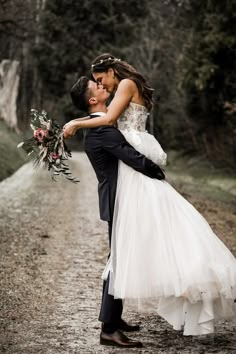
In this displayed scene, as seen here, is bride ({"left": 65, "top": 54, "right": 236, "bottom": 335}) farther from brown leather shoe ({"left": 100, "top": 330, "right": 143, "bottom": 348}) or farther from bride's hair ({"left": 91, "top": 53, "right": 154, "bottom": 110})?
brown leather shoe ({"left": 100, "top": 330, "right": 143, "bottom": 348})

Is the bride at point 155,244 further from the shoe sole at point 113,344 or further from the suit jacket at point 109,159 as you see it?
the shoe sole at point 113,344

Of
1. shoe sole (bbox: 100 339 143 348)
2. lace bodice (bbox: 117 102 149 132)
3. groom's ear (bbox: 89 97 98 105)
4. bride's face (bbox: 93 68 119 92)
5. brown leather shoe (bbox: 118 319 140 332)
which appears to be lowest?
brown leather shoe (bbox: 118 319 140 332)

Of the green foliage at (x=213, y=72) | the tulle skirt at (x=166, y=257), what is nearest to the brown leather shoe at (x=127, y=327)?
the tulle skirt at (x=166, y=257)

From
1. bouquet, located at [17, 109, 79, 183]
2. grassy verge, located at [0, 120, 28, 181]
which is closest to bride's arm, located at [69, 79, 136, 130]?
bouquet, located at [17, 109, 79, 183]

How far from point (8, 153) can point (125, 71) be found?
18001 millimetres

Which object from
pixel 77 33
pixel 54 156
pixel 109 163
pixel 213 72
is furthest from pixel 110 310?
pixel 77 33

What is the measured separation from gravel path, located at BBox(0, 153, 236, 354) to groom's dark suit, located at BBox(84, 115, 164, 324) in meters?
0.30

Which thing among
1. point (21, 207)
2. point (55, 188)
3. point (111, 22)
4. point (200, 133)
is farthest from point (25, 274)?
point (111, 22)

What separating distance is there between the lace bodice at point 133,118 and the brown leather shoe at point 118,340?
1.43 meters

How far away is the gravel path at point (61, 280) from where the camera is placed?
4.72m

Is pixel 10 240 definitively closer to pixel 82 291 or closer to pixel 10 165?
pixel 82 291

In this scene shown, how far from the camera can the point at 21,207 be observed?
13.0 metres

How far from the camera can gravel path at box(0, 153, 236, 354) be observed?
4723 mm

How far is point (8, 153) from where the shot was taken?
2239 cm
